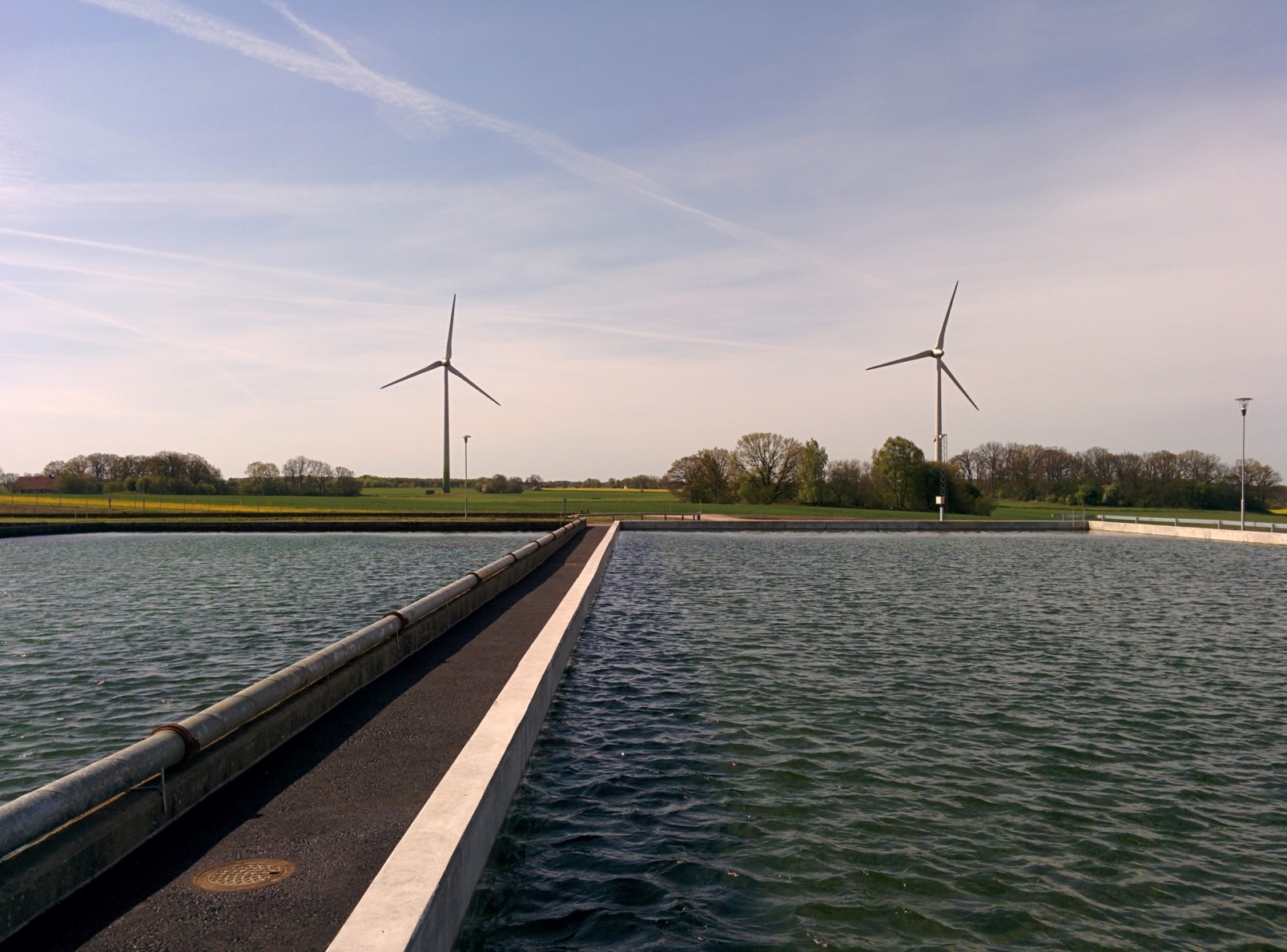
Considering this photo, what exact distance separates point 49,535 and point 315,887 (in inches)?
2410

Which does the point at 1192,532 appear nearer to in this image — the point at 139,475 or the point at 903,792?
the point at 903,792

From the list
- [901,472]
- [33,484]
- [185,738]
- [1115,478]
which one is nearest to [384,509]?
[901,472]

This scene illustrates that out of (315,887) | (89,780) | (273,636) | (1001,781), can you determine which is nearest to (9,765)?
(89,780)

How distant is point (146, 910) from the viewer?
210 inches

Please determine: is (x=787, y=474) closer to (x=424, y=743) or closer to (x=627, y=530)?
(x=627, y=530)

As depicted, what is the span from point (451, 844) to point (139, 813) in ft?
8.28

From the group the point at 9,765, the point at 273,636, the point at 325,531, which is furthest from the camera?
the point at 325,531

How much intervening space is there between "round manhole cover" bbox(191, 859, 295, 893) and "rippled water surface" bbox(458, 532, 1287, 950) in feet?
4.64

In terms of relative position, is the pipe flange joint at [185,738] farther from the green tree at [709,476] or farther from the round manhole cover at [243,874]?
the green tree at [709,476]

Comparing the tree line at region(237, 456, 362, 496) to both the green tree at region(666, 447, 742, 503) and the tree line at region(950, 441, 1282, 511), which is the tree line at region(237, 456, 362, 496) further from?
the tree line at region(950, 441, 1282, 511)

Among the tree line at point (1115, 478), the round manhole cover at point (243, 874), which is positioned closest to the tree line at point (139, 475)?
the tree line at point (1115, 478)

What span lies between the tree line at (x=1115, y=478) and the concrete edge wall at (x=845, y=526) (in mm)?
41735

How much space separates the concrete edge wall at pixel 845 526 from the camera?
65.5 metres

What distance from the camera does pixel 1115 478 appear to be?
135m
